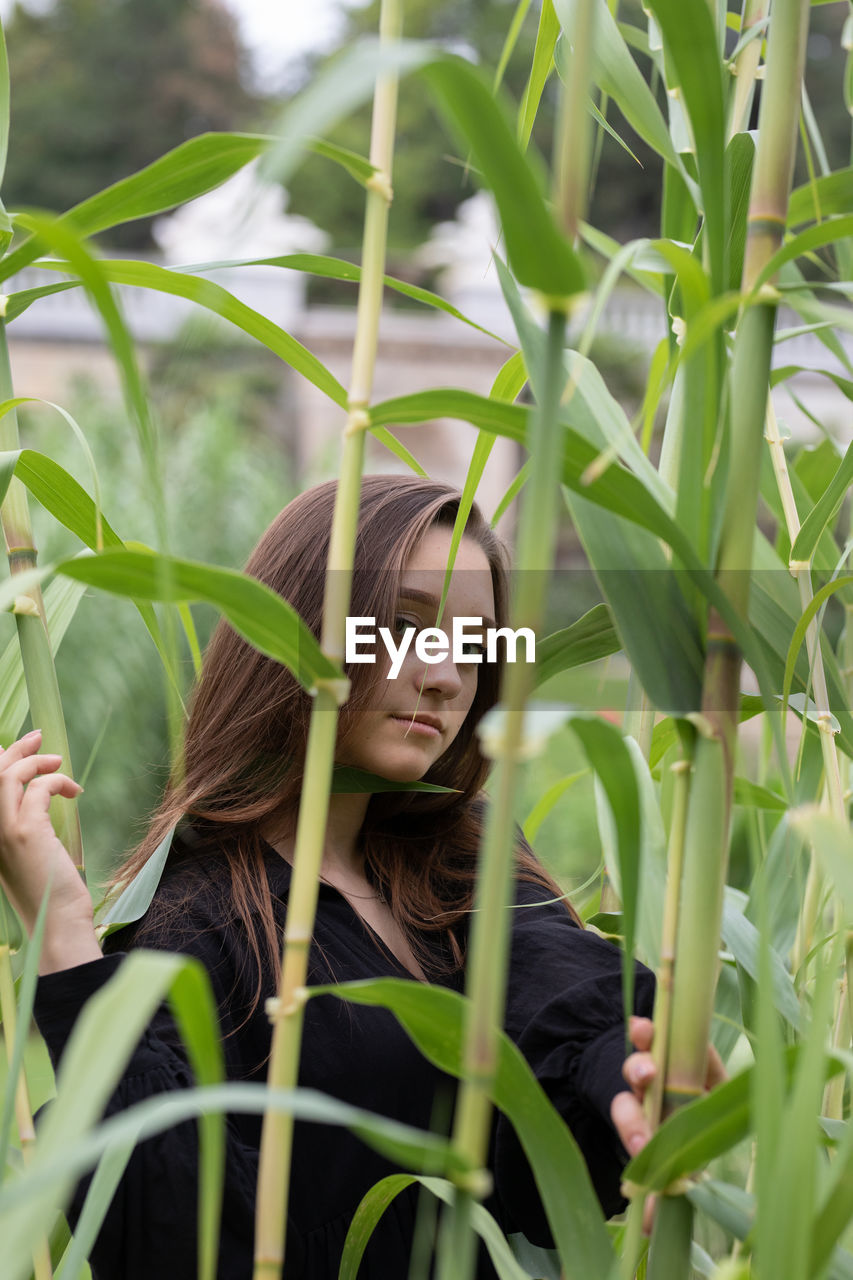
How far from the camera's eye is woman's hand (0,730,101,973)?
485 millimetres

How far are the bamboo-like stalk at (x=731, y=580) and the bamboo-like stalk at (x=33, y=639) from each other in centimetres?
28

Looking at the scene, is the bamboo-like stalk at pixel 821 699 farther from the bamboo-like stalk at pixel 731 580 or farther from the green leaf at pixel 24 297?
the green leaf at pixel 24 297

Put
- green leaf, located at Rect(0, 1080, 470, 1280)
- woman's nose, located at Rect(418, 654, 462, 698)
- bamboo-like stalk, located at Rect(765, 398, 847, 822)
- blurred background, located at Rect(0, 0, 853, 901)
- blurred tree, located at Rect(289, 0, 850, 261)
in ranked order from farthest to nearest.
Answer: blurred tree, located at Rect(289, 0, 850, 261) → blurred background, located at Rect(0, 0, 853, 901) → woman's nose, located at Rect(418, 654, 462, 698) → bamboo-like stalk, located at Rect(765, 398, 847, 822) → green leaf, located at Rect(0, 1080, 470, 1280)

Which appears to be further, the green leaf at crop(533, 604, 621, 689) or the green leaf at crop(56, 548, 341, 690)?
the green leaf at crop(533, 604, 621, 689)

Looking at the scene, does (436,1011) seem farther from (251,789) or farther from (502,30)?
(502,30)

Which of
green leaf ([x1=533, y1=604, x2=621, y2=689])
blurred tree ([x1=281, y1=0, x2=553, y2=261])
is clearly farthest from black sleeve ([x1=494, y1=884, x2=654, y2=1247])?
blurred tree ([x1=281, y1=0, x2=553, y2=261])

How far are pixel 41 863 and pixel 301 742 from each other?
0.88ft

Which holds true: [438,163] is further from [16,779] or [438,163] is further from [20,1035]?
[20,1035]

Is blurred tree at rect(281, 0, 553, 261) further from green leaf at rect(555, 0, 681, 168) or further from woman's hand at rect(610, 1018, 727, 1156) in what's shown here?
woman's hand at rect(610, 1018, 727, 1156)

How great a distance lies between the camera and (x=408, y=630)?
660 millimetres

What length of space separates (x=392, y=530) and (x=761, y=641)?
0.98 feet

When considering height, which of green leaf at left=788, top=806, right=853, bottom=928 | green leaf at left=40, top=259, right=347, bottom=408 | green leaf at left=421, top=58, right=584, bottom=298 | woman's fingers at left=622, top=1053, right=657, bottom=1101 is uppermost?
green leaf at left=40, top=259, right=347, bottom=408

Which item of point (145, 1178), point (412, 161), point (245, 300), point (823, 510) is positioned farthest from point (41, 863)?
point (412, 161)

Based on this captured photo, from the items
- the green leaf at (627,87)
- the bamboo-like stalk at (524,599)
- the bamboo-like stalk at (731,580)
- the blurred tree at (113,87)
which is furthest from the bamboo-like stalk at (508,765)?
the blurred tree at (113,87)
